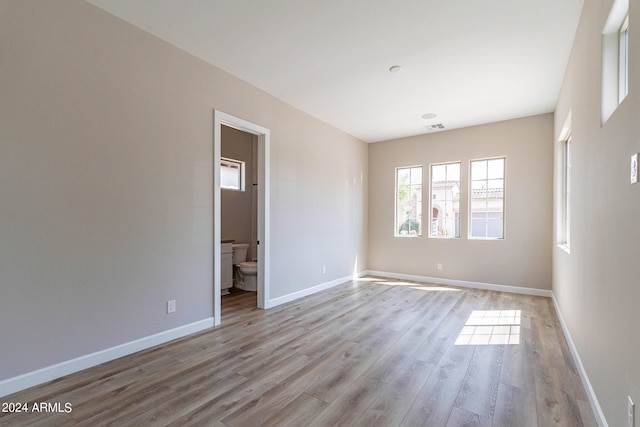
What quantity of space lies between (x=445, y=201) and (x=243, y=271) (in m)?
3.81

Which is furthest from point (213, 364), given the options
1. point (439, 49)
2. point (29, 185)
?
point (439, 49)

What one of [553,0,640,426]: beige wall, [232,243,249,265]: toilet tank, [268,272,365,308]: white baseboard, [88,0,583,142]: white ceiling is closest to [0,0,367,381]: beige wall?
[88,0,583,142]: white ceiling

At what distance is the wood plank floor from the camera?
1784 millimetres

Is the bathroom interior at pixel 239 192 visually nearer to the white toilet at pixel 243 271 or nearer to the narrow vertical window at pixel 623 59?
the white toilet at pixel 243 271

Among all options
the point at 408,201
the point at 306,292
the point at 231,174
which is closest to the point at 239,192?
the point at 231,174

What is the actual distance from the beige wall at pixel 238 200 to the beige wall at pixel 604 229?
15.8 feet

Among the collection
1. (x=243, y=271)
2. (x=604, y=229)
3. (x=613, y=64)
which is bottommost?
(x=243, y=271)

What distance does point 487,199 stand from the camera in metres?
5.09

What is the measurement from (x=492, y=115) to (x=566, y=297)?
9.47 ft

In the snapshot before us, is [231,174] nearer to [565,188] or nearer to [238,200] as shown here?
[238,200]

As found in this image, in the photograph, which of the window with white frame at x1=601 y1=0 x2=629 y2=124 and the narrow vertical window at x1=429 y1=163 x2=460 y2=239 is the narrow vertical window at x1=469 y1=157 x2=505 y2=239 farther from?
the window with white frame at x1=601 y1=0 x2=629 y2=124

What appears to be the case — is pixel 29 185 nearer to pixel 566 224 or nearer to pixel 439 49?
pixel 439 49

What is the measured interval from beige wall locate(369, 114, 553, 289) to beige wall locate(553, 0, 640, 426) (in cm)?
207

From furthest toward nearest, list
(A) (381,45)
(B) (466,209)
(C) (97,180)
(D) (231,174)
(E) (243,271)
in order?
(D) (231,174) < (B) (466,209) < (E) (243,271) < (A) (381,45) < (C) (97,180)
